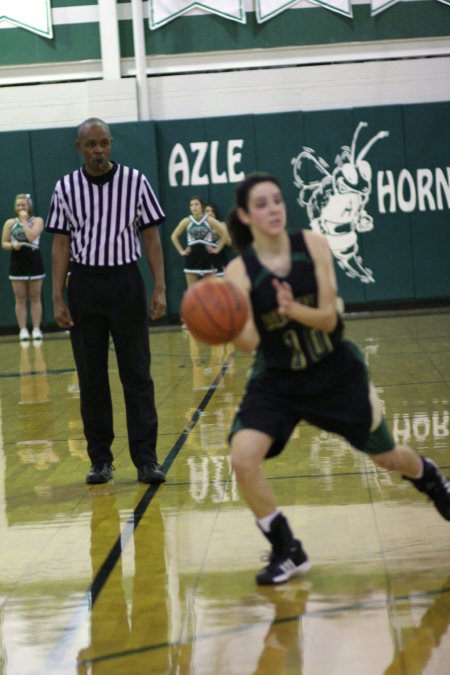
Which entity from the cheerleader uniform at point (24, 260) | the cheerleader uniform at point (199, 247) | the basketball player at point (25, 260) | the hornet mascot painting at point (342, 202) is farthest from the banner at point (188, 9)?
the cheerleader uniform at point (24, 260)

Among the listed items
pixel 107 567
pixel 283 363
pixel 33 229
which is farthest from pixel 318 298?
pixel 33 229

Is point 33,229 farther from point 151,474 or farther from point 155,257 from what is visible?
point 151,474

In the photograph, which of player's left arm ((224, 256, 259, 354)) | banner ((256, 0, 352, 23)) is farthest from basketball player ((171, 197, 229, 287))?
player's left arm ((224, 256, 259, 354))

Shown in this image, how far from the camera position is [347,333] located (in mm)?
12711

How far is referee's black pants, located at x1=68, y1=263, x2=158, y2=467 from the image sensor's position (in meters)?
5.58

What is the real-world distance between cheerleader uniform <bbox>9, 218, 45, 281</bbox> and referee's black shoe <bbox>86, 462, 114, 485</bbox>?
852 cm

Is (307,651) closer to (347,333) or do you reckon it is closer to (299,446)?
(299,446)

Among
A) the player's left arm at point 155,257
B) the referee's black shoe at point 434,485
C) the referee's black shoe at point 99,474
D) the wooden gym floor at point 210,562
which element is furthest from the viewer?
the referee's black shoe at point 99,474

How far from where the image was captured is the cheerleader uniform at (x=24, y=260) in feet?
45.8

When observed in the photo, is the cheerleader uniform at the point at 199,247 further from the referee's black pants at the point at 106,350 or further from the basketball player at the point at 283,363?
the basketball player at the point at 283,363

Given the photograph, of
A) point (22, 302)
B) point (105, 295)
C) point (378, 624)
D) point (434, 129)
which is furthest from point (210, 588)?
point (434, 129)

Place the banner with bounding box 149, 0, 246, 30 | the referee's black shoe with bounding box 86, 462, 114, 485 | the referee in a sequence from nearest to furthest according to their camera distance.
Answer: the referee → the referee's black shoe with bounding box 86, 462, 114, 485 → the banner with bounding box 149, 0, 246, 30

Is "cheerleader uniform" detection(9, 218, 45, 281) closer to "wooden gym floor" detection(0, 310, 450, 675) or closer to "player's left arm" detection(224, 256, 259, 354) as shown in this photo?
"wooden gym floor" detection(0, 310, 450, 675)

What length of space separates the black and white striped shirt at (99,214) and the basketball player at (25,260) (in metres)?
8.34
